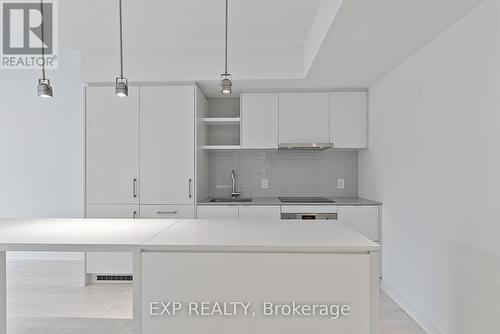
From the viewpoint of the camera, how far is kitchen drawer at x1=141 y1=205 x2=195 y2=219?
3.36m

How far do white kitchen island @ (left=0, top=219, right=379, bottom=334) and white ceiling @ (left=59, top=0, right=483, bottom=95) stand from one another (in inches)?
56.5

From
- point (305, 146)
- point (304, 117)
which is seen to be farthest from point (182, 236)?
point (304, 117)

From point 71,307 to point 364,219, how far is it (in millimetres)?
2943

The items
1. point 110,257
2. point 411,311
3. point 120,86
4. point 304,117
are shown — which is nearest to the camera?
point 120,86

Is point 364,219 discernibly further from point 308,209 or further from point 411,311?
point 411,311

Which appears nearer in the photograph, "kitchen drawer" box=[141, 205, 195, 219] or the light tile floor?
the light tile floor

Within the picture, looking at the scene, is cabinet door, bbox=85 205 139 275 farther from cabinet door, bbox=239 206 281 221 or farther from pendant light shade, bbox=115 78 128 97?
pendant light shade, bbox=115 78 128 97

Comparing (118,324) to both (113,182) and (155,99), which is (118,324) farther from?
(155,99)

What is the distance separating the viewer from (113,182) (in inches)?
132

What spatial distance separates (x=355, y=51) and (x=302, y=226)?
1.51 m

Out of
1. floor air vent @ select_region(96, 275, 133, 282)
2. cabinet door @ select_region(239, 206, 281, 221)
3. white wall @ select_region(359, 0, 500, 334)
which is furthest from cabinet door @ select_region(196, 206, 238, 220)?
white wall @ select_region(359, 0, 500, 334)

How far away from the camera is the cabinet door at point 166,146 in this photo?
3354 mm

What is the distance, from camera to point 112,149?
3355 mm

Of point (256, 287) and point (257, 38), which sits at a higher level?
point (257, 38)
